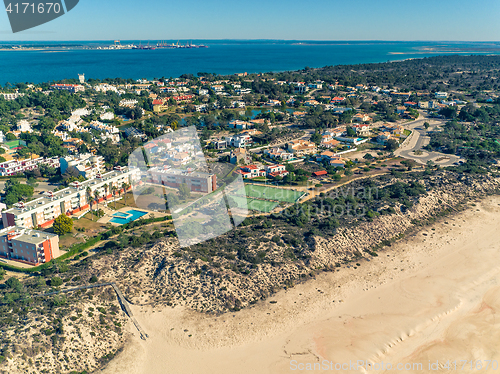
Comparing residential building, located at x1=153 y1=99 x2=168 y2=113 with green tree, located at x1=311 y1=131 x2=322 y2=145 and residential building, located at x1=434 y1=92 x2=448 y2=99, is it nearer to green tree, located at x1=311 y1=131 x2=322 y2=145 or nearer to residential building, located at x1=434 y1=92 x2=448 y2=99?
green tree, located at x1=311 y1=131 x2=322 y2=145

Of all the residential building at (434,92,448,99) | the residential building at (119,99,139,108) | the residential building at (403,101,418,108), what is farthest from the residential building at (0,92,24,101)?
the residential building at (434,92,448,99)

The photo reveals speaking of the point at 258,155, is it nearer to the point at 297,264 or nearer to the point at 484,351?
the point at 297,264

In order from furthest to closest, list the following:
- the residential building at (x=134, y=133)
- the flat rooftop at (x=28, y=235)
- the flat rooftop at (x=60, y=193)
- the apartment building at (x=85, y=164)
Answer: the residential building at (x=134, y=133), the apartment building at (x=85, y=164), the flat rooftop at (x=60, y=193), the flat rooftop at (x=28, y=235)

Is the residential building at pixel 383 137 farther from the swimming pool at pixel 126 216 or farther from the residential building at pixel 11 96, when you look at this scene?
the residential building at pixel 11 96

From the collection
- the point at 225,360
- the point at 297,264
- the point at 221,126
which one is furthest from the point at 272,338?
the point at 221,126

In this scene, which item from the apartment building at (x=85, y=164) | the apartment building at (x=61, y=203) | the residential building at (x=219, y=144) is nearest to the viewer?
the apartment building at (x=61, y=203)

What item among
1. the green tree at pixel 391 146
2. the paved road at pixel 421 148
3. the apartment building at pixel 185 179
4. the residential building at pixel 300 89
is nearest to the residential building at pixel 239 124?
the green tree at pixel 391 146
